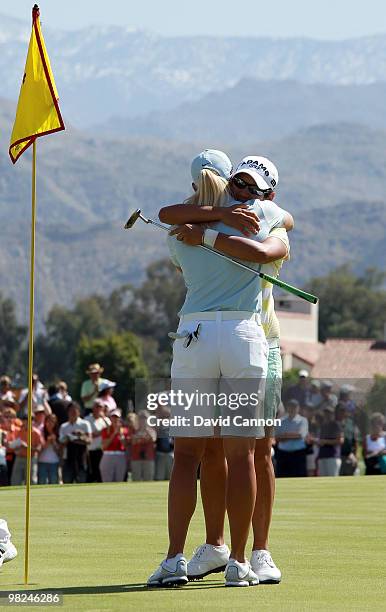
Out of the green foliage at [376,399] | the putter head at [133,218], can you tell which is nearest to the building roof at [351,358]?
the green foliage at [376,399]

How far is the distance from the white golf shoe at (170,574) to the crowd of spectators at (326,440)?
13.3 m

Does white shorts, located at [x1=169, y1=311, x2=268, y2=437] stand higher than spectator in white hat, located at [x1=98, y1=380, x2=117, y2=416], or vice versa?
spectator in white hat, located at [x1=98, y1=380, x2=117, y2=416]

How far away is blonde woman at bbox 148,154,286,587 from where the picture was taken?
25.2 ft

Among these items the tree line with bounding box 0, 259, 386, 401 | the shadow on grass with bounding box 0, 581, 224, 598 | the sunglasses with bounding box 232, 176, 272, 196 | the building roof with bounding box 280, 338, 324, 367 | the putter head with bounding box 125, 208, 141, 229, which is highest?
the tree line with bounding box 0, 259, 386, 401

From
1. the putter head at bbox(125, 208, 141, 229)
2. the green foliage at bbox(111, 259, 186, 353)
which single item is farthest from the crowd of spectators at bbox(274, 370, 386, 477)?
the green foliage at bbox(111, 259, 186, 353)

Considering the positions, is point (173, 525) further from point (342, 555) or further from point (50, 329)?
point (50, 329)

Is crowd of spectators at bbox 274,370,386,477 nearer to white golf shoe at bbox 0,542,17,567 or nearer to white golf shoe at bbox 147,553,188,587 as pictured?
white golf shoe at bbox 0,542,17,567

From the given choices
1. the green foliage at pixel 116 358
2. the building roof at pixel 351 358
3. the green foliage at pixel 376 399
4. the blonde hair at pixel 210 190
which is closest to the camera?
the blonde hair at pixel 210 190

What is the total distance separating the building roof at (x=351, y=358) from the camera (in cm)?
13112

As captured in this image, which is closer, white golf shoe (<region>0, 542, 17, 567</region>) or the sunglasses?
the sunglasses

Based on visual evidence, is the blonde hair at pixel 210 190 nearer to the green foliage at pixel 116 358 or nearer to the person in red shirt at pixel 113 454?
the person in red shirt at pixel 113 454

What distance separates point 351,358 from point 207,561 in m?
128

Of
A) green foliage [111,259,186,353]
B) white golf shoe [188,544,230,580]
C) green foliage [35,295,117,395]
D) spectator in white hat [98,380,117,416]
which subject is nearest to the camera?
white golf shoe [188,544,230,580]

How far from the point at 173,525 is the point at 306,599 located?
0.96 meters
